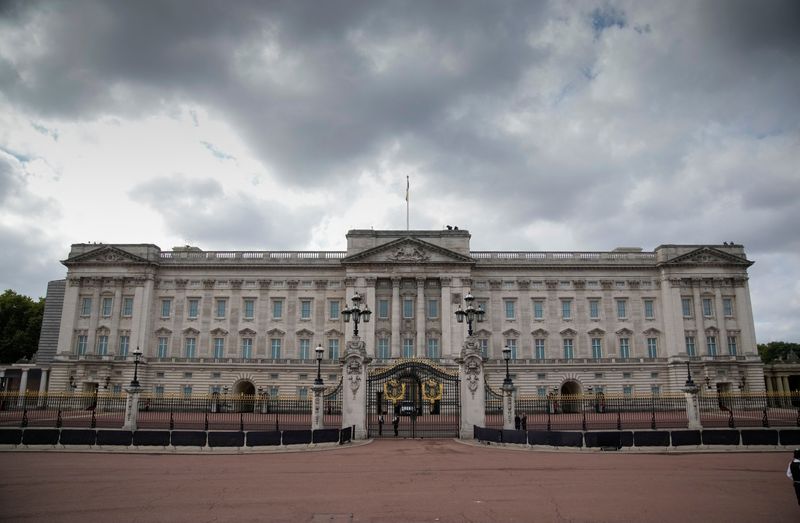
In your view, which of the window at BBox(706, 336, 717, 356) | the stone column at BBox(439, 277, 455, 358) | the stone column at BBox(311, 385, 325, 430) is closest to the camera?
the stone column at BBox(311, 385, 325, 430)

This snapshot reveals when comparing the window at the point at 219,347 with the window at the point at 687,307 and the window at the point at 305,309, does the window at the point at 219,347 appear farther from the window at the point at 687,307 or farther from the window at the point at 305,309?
the window at the point at 687,307

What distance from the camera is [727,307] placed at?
6109cm

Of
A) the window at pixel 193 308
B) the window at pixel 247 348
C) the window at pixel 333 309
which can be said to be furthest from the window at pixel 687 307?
the window at pixel 193 308

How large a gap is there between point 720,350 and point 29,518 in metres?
63.6

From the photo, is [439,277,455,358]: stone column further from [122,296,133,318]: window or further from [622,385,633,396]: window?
[122,296,133,318]: window

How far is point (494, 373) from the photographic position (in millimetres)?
59062

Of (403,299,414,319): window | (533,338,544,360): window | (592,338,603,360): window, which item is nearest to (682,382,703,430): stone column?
(533,338,544,360): window

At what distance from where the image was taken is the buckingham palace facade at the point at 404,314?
5934 centimetres

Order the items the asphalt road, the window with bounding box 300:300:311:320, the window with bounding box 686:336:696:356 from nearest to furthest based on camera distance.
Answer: the asphalt road, the window with bounding box 686:336:696:356, the window with bounding box 300:300:311:320

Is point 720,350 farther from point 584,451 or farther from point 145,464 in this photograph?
point 145,464

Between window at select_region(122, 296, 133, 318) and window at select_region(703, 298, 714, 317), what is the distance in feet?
205

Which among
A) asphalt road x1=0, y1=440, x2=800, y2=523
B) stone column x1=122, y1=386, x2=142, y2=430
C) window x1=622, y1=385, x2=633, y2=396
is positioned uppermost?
window x1=622, y1=385, x2=633, y2=396

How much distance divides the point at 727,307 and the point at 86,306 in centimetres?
7006

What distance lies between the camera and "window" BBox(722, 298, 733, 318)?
6081cm
